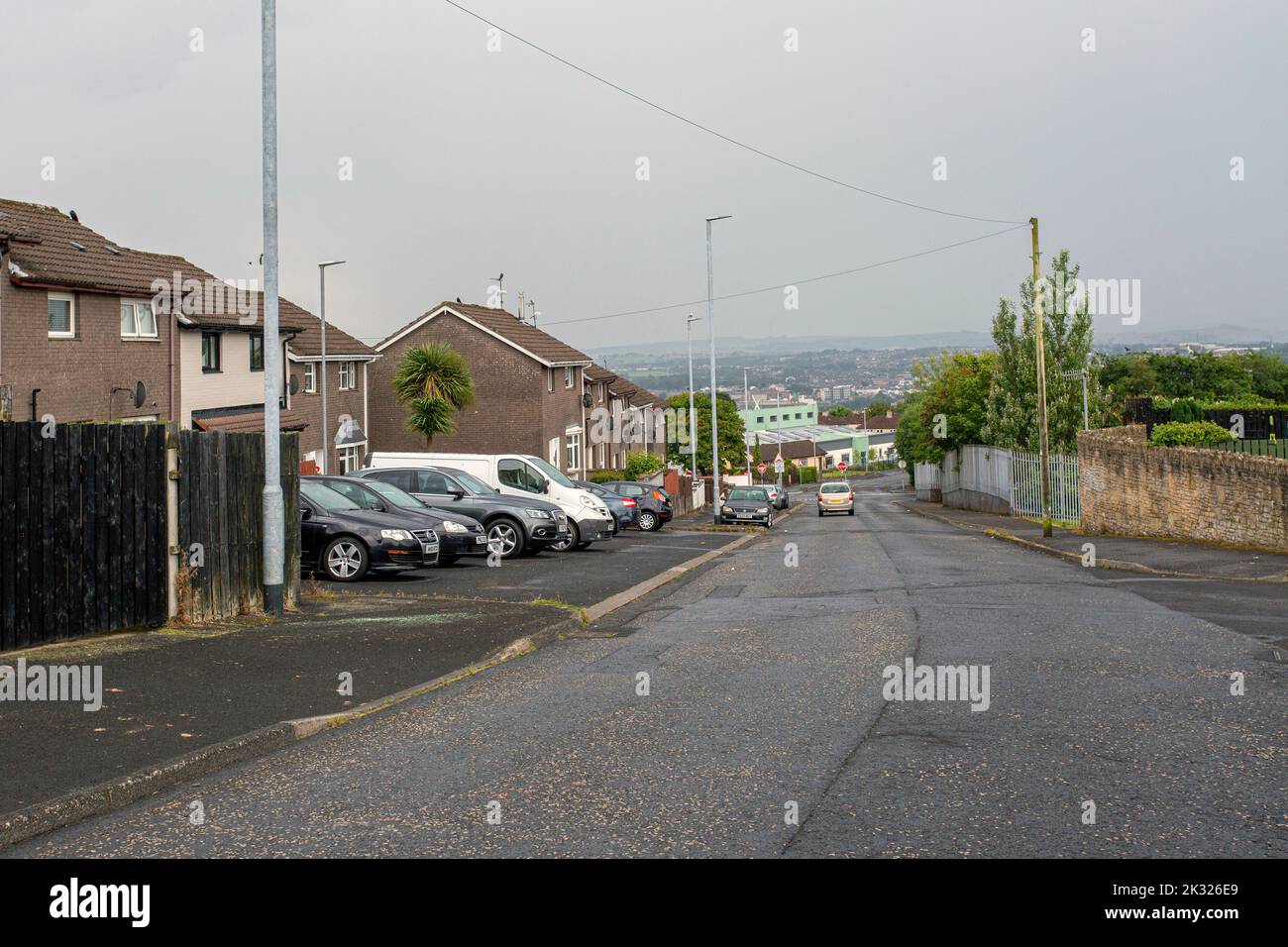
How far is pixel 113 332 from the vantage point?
3120 centimetres

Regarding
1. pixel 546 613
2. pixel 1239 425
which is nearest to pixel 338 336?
pixel 1239 425

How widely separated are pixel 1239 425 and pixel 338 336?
32.4 metres

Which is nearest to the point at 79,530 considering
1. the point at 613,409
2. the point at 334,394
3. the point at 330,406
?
the point at 330,406

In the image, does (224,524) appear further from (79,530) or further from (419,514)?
(419,514)

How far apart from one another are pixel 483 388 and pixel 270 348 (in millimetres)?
42615

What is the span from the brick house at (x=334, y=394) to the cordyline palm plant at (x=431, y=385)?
293 centimetres

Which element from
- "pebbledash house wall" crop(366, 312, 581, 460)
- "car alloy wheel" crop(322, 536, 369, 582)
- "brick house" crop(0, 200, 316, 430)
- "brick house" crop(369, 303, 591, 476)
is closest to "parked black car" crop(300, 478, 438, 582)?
"car alloy wheel" crop(322, 536, 369, 582)

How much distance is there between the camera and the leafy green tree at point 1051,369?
145 feet

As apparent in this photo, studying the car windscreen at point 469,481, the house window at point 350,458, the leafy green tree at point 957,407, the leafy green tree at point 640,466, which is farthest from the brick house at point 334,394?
the leafy green tree at point 957,407

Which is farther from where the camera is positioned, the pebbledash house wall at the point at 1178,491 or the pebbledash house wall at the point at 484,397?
the pebbledash house wall at the point at 484,397

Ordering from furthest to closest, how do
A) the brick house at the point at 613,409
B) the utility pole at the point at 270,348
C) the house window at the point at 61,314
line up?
the brick house at the point at 613,409, the house window at the point at 61,314, the utility pole at the point at 270,348

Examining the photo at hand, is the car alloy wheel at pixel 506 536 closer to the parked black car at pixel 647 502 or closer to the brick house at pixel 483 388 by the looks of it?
the parked black car at pixel 647 502

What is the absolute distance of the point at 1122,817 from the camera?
19.4 feet

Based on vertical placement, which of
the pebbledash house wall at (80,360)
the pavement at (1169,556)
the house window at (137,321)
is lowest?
the pavement at (1169,556)
